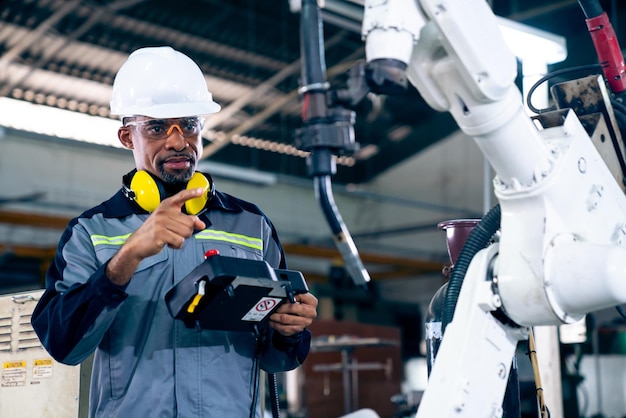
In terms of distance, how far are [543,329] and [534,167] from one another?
2.32 meters

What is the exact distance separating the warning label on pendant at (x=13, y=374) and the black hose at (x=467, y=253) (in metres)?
1.25

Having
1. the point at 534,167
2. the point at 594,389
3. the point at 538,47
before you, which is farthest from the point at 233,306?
the point at 594,389

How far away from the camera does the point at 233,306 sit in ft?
5.14

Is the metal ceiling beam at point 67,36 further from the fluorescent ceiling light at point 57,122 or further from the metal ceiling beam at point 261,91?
the metal ceiling beam at point 261,91

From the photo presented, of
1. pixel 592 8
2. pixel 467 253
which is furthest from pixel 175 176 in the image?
pixel 592 8

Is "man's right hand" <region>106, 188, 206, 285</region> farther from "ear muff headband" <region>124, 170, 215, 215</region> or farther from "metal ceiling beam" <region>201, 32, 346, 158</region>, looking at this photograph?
"metal ceiling beam" <region>201, 32, 346, 158</region>

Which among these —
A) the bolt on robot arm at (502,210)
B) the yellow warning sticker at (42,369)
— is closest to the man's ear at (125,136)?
Result: the yellow warning sticker at (42,369)

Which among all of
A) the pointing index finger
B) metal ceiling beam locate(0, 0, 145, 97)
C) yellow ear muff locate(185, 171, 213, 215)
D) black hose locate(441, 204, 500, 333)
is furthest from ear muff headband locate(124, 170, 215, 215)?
metal ceiling beam locate(0, 0, 145, 97)

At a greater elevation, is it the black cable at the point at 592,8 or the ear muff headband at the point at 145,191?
the black cable at the point at 592,8

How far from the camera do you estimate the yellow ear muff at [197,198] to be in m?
1.76

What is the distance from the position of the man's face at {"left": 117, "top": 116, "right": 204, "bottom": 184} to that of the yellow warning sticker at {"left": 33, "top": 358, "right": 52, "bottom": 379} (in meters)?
0.63

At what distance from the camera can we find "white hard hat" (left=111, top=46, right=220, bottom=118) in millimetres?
1813

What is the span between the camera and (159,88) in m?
1.82

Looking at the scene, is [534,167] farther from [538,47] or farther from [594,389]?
[594,389]
